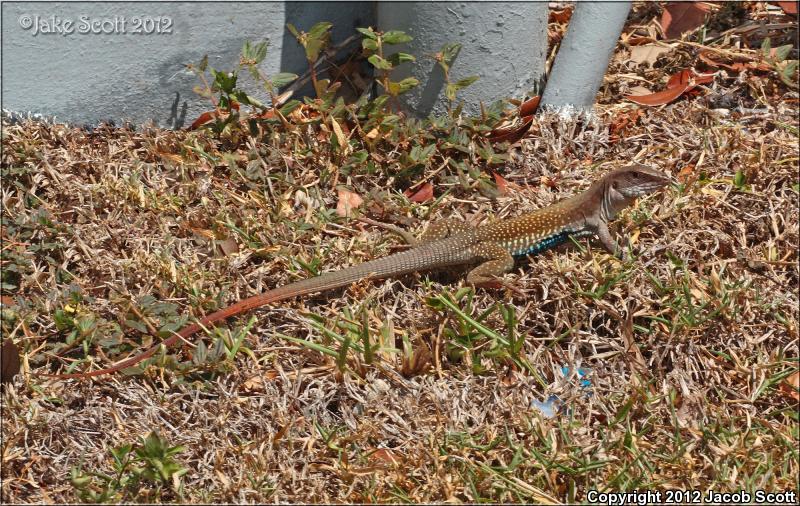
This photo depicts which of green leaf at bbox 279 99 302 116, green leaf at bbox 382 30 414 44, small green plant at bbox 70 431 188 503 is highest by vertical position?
green leaf at bbox 382 30 414 44

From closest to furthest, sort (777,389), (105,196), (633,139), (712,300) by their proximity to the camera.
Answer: (777,389) < (712,300) < (105,196) < (633,139)

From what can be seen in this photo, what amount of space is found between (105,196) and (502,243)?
206 centimetres

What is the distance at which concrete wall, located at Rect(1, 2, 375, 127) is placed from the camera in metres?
4.27

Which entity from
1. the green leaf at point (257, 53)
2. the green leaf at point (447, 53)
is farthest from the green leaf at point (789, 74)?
the green leaf at point (257, 53)

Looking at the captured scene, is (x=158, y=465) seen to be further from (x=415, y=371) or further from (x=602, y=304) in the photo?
(x=602, y=304)

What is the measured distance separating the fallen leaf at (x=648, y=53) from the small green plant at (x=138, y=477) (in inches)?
142

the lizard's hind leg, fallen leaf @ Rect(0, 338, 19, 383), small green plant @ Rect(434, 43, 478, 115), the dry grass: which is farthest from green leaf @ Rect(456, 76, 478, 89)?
fallen leaf @ Rect(0, 338, 19, 383)

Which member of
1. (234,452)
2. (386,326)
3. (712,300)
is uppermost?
(712,300)

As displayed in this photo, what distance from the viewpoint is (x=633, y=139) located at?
4773mm

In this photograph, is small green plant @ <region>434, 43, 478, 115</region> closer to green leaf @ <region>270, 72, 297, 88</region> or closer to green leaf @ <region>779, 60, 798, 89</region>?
green leaf @ <region>270, 72, 297, 88</region>

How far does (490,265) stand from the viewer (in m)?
4.00

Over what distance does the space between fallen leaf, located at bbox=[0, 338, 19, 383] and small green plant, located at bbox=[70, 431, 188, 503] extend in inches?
23.4

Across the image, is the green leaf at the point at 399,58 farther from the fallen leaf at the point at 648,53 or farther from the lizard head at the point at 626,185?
the fallen leaf at the point at 648,53

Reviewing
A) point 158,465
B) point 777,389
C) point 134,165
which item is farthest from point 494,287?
point 134,165
